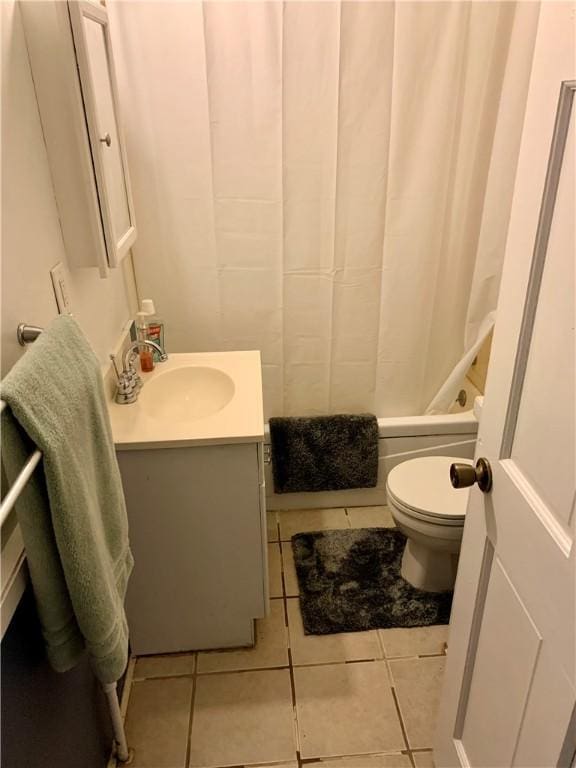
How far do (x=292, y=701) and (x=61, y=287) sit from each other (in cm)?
130

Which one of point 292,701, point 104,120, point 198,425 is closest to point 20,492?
point 198,425

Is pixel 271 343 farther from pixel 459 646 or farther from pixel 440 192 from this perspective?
pixel 459 646

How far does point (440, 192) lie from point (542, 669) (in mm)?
1517

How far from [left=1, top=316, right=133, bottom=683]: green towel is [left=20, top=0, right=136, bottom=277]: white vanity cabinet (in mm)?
321

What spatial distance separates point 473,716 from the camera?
1.14m

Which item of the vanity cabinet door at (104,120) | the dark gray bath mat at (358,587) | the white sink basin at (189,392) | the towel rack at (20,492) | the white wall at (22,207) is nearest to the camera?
the towel rack at (20,492)

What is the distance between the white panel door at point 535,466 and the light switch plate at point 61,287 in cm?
89

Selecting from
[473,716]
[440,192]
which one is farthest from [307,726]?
[440,192]

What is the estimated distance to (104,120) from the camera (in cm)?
130

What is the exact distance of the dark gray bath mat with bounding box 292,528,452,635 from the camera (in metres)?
1.81

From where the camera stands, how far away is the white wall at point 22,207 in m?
0.97

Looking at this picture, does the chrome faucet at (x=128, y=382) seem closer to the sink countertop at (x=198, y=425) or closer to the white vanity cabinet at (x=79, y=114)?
the sink countertop at (x=198, y=425)

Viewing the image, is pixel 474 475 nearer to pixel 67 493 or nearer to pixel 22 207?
pixel 67 493

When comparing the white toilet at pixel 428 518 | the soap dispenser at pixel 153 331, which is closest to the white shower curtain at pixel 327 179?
the soap dispenser at pixel 153 331
